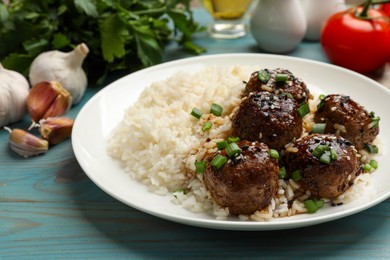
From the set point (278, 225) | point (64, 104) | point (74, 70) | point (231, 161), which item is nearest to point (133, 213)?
point (231, 161)

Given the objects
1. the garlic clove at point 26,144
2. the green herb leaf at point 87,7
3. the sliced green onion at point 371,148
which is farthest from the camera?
the green herb leaf at point 87,7

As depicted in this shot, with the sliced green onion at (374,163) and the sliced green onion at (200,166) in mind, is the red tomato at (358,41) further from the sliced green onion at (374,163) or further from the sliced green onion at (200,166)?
the sliced green onion at (200,166)

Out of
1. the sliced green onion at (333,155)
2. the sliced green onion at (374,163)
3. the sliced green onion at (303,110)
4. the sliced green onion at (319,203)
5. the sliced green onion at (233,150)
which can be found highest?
the sliced green onion at (333,155)

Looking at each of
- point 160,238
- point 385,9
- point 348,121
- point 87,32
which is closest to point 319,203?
point 348,121

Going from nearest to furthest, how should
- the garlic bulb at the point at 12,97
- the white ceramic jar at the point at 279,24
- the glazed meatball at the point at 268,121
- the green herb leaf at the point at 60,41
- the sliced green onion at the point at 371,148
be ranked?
the glazed meatball at the point at 268,121 → the sliced green onion at the point at 371,148 → the garlic bulb at the point at 12,97 → the green herb leaf at the point at 60,41 → the white ceramic jar at the point at 279,24

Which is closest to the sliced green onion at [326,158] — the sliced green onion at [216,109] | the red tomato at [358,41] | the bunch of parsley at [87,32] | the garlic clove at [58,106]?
the sliced green onion at [216,109]

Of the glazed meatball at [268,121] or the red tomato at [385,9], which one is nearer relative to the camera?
the glazed meatball at [268,121]
